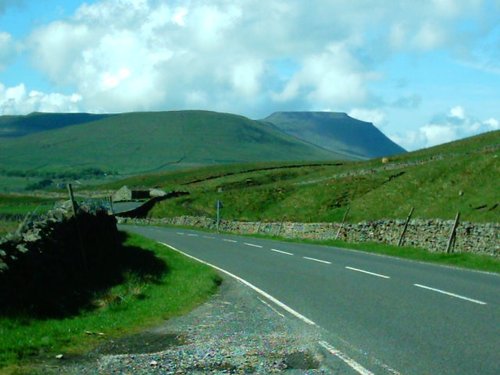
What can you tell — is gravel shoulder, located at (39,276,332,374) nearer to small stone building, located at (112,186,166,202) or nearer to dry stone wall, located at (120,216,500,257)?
dry stone wall, located at (120,216,500,257)

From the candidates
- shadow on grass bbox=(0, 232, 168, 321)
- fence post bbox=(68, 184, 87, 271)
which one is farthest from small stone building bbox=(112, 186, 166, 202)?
fence post bbox=(68, 184, 87, 271)

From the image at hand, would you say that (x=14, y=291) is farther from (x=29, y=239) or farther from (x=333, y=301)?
(x=333, y=301)

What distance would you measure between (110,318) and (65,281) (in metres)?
4.94

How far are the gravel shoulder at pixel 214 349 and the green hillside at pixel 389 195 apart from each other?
24.6 m

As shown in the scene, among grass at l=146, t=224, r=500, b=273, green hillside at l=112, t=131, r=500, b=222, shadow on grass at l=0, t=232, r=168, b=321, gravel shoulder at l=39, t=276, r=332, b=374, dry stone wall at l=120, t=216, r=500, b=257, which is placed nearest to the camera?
gravel shoulder at l=39, t=276, r=332, b=374

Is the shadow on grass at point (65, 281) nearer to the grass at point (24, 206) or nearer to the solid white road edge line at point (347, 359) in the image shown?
the grass at point (24, 206)

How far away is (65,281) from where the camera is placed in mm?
17484

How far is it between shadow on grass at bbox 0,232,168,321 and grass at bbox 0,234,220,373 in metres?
0.30

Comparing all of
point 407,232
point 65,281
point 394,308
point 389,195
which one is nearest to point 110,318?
point 65,281

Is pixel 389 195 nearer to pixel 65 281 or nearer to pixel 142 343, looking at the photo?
pixel 65 281

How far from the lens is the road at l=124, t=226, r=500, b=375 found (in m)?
8.88

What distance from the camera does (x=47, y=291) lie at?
15625 mm

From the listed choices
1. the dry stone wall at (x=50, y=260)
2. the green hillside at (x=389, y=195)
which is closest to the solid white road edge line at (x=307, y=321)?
the dry stone wall at (x=50, y=260)

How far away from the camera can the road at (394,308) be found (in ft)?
29.1
